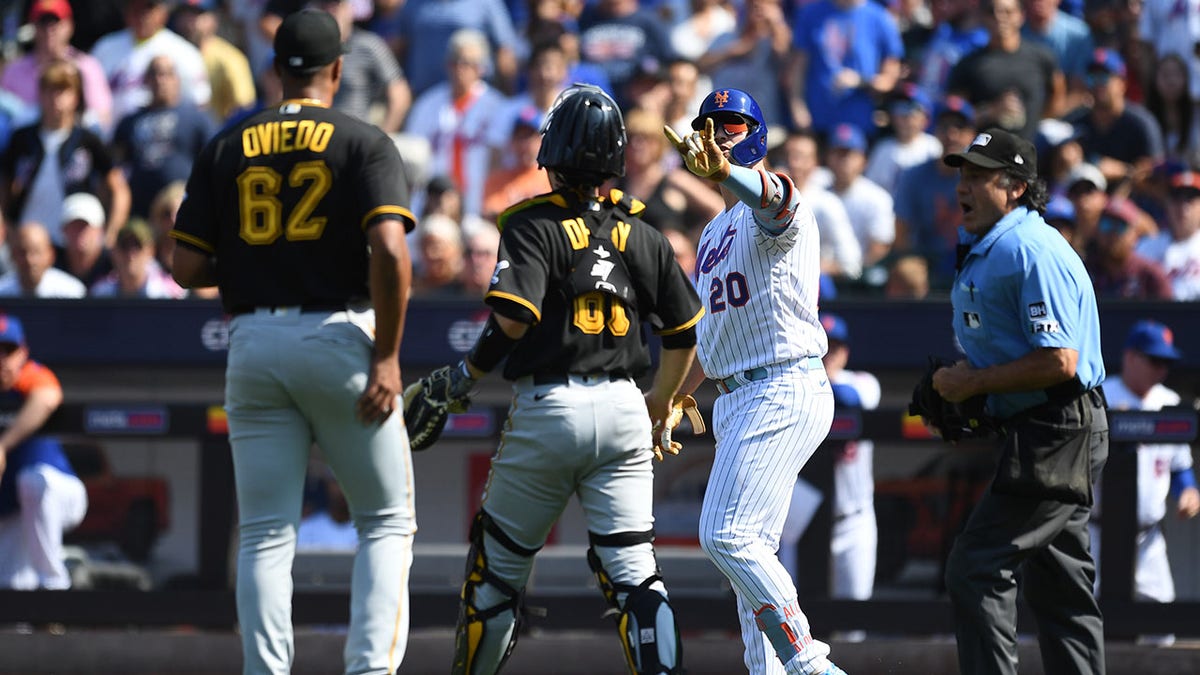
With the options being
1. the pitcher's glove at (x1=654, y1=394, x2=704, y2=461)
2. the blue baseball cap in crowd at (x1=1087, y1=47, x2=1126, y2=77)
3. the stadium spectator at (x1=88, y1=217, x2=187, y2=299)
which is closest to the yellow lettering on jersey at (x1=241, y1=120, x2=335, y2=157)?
the pitcher's glove at (x1=654, y1=394, x2=704, y2=461)

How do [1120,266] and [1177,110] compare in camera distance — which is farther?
[1177,110]

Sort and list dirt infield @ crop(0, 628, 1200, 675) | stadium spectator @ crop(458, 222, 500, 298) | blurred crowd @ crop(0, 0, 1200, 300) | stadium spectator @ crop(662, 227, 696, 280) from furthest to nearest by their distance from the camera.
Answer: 1. blurred crowd @ crop(0, 0, 1200, 300)
2. stadium spectator @ crop(458, 222, 500, 298)
3. stadium spectator @ crop(662, 227, 696, 280)
4. dirt infield @ crop(0, 628, 1200, 675)

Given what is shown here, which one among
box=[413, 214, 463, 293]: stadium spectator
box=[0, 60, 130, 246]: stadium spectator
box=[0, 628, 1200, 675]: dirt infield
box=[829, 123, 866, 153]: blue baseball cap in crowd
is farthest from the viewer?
box=[0, 60, 130, 246]: stadium spectator

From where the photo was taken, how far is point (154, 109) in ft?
36.1

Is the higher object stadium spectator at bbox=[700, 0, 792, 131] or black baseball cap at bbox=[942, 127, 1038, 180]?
stadium spectator at bbox=[700, 0, 792, 131]

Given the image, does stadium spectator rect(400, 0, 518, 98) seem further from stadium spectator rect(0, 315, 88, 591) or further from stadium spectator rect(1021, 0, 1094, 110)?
stadium spectator rect(0, 315, 88, 591)

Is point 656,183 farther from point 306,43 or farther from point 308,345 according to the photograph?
point 308,345

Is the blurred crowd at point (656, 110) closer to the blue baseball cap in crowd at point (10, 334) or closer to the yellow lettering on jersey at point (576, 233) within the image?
the blue baseball cap in crowd at point (10, 334)

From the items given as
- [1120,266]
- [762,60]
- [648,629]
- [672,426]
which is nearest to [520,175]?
[762,60]

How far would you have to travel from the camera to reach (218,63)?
37.8ft

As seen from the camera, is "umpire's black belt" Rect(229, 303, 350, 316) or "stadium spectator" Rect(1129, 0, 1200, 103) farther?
"stadium spectator" Rect(1129, 0, 1200, 103)

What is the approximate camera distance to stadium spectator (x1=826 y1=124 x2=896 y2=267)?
10336 mm

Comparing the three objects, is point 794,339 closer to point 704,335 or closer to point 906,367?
point 704,335

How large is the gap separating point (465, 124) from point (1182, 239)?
4.48 m
